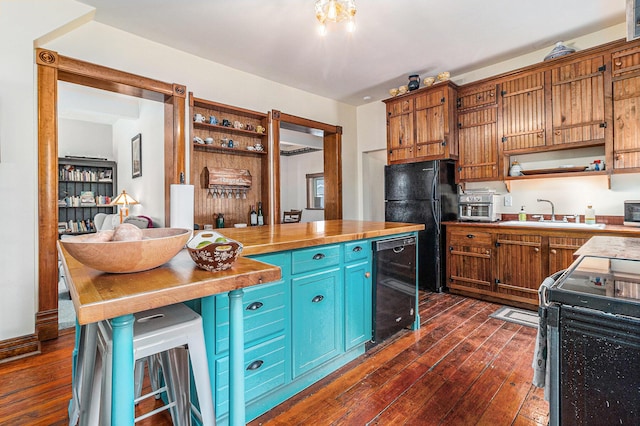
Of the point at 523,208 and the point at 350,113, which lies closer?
the point at 523,208

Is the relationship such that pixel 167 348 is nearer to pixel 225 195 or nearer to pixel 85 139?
pixel 225 195

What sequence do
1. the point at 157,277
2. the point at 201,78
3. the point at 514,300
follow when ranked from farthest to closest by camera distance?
the point at 201,78 → the point at 514,300 → the point at 157,277

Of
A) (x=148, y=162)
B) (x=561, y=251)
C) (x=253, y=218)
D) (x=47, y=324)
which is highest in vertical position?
(x=148, y=162)

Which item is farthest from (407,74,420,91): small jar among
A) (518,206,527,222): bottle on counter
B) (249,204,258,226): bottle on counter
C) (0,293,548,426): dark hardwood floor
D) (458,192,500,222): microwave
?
(0,293,548,426): dark hardwood floor

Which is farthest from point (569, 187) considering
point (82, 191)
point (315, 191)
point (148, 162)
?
point (82, 191)

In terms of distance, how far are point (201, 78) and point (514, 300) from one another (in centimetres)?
441

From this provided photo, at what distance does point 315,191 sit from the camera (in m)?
8.34

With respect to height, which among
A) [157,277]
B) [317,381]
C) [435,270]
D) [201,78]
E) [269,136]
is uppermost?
[201,78]

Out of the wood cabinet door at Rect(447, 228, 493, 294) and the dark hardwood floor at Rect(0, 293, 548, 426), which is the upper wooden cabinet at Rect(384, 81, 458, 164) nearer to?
the wood cabinet door at Rect(447, 228, 493, 294)

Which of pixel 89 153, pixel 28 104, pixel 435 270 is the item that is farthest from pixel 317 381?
pixel 89 153

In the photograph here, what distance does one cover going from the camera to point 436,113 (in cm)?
400

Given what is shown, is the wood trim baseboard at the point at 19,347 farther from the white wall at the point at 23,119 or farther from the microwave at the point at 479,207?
the microwave at the point at 479,207

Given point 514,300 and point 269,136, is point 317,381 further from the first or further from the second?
point 269,136

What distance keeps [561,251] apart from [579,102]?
1.54 metres
